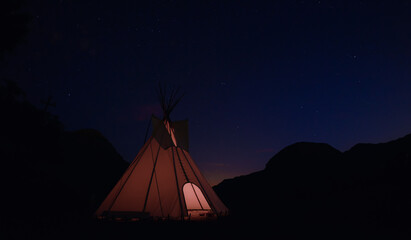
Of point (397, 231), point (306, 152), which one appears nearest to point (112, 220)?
point (397, 231)

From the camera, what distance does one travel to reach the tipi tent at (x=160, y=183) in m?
7.50

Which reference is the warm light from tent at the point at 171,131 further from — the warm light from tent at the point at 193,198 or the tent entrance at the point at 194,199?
the warm light from tent at the point at 193,198

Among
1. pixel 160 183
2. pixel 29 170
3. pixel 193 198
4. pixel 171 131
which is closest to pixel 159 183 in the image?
pixel 160 183

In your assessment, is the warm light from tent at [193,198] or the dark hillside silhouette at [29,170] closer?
the dark hillside silhouette at [29,170]

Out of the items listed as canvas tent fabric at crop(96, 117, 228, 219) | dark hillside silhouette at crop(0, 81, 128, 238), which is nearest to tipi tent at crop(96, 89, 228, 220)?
canvas tent fabric at crop(96, 117, 228, 219)

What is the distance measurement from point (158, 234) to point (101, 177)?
29.8m

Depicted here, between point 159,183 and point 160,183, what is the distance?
0.09ft

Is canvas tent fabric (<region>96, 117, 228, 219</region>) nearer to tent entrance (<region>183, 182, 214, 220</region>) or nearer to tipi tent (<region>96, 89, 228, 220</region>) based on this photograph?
Result: tipi tent (<region>96, 89, 228, 220</region>)

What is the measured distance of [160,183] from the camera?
26.4ft

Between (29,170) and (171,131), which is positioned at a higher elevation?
(29,170)

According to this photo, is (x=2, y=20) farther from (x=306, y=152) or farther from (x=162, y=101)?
(x=306, y=152)

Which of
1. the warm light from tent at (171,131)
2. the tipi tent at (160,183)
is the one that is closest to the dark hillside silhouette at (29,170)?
the tipi tent at (160,183)

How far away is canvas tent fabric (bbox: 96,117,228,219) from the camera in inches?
295

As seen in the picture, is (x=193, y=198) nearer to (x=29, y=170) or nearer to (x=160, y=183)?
(x=160, y=183)
